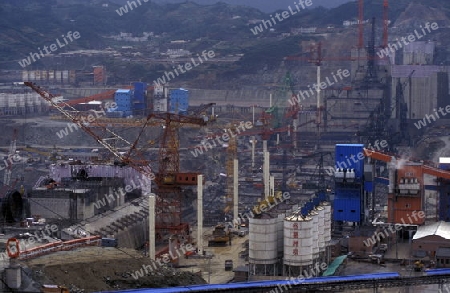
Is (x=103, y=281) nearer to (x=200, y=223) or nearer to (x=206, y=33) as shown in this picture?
(x=200, y=223)

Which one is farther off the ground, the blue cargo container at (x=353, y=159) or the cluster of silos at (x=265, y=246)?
the blue cargo container at (x=353, y=159)

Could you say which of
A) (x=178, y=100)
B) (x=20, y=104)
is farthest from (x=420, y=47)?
(x=20, y=104)

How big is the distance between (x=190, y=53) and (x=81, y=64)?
9.32 meters

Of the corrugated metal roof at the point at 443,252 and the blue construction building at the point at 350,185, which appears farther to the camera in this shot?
the blue construction building at the point at 350,185

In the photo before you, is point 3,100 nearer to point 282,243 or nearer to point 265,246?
point 282,243

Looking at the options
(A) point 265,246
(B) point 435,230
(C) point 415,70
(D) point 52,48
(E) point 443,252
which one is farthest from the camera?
(D) point 52,48

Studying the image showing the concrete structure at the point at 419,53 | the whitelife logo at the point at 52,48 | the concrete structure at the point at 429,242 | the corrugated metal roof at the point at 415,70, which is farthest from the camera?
the whitelife logo at the point at 52,48

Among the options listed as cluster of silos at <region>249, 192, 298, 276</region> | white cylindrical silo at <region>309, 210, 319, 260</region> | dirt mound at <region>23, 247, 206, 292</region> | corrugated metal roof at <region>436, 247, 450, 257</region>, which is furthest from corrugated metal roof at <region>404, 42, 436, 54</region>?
dirt mound at <region>23, 247, 206, 292</region>

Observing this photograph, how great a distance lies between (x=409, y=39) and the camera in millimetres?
78125

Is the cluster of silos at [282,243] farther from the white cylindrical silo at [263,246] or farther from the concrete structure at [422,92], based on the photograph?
the concrete structure at [422,92]

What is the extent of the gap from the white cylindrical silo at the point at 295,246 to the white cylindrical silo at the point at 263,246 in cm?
30

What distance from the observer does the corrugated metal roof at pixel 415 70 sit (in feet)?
210

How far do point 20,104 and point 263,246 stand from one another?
1578 inches

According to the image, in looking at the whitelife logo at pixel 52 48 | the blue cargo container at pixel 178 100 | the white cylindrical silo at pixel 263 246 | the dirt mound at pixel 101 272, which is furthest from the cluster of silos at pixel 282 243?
the whitelife logo at pixel 52 48
